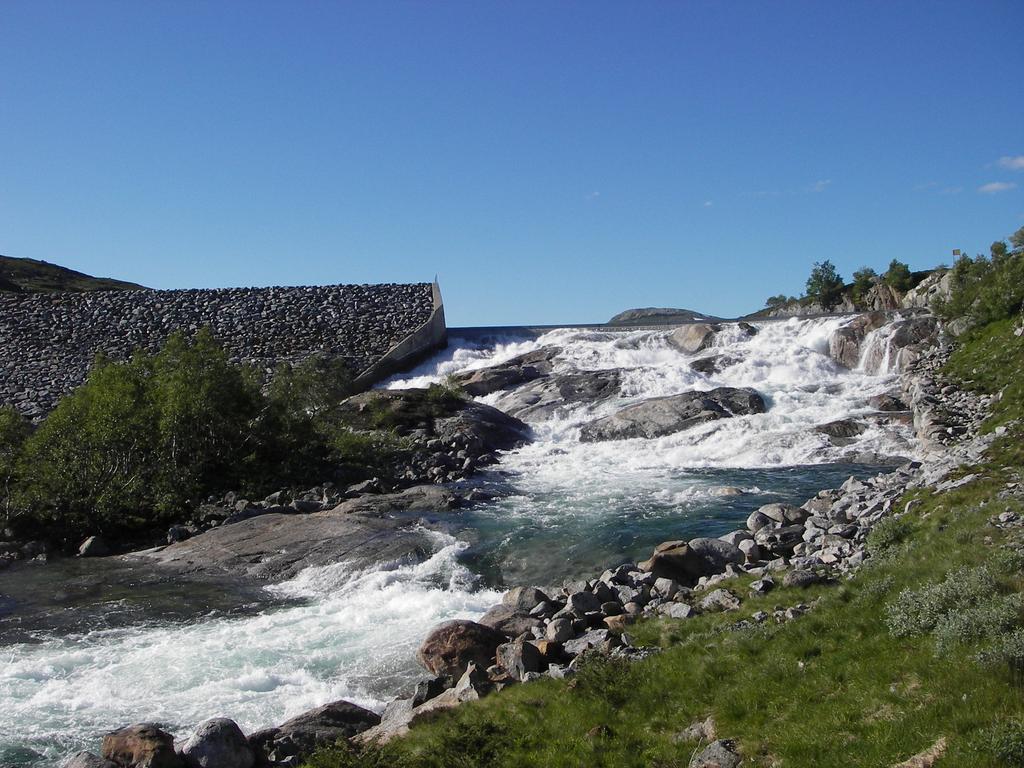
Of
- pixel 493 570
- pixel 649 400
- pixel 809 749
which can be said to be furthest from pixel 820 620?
pixel 649 400

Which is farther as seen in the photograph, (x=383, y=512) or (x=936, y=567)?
(x=383, y=512)

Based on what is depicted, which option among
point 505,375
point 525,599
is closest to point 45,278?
point 505,375

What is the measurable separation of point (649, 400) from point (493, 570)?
17.2 metres

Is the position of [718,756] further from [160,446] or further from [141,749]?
[160,446]

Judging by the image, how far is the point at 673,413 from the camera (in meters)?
29.5

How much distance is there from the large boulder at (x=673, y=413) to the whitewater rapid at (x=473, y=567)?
2.56 ft

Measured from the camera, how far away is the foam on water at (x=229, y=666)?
30.6ft

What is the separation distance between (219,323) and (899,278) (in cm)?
3893

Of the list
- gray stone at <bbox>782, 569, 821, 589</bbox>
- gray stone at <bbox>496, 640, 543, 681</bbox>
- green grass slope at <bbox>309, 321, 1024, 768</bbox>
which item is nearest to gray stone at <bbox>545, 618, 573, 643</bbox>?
gray stone at <bbox>496, 640, 543, 681</bbox>

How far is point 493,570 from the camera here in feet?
49.4

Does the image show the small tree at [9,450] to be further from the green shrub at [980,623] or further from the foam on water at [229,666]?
the green shrub at [980,623]

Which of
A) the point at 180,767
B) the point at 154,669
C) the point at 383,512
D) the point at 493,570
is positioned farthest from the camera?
the point at 383,512

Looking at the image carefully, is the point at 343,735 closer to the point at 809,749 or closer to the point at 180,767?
the point at 180,767

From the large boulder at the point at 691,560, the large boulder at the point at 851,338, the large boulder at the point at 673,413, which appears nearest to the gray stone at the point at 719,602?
the large boulder at the point at 691,560
